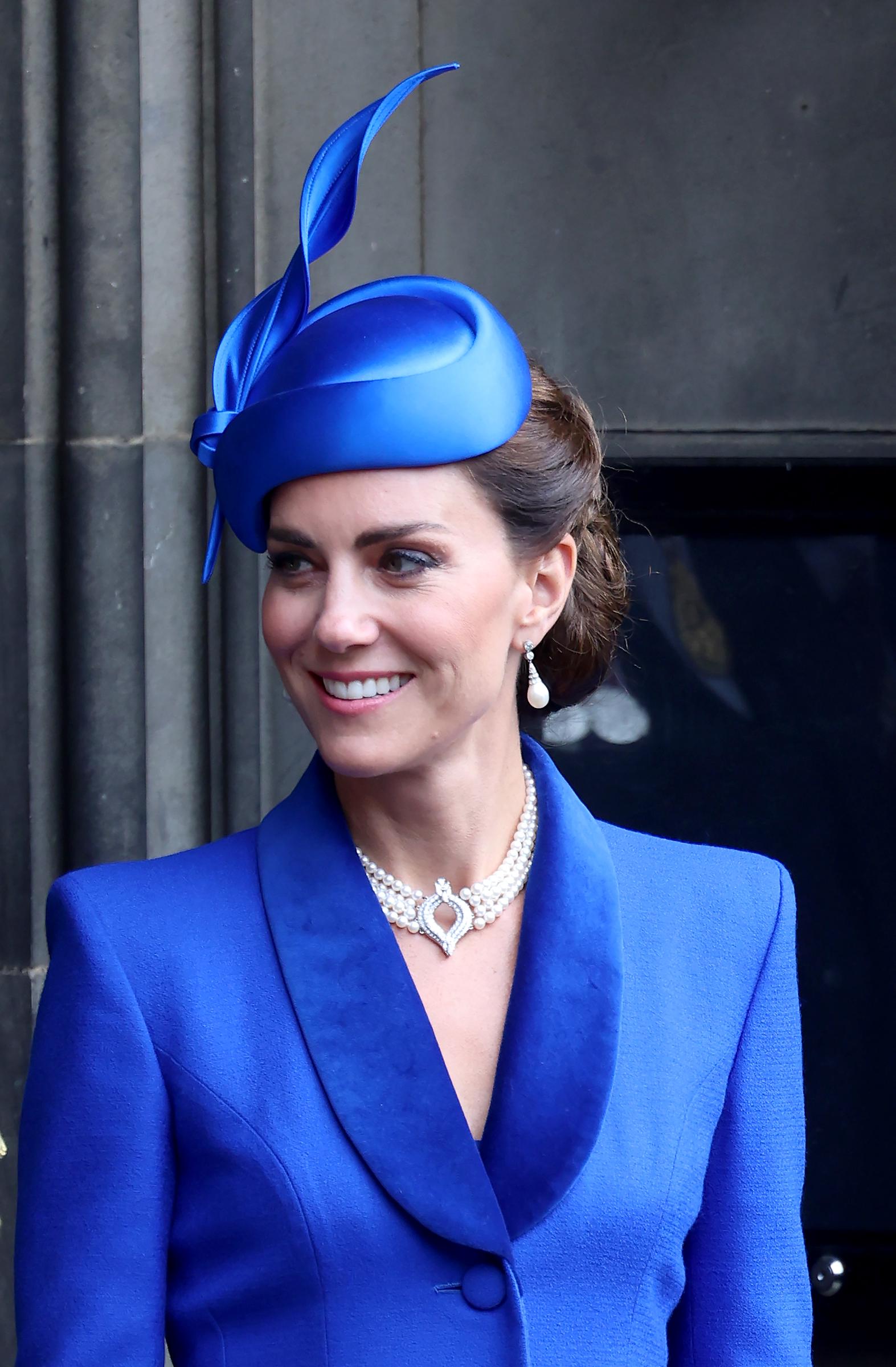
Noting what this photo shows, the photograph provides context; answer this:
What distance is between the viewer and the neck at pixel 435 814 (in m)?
1.66

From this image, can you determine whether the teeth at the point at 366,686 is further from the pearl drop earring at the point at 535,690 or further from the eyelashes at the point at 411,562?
the pearl drop earring at the point at 535,690

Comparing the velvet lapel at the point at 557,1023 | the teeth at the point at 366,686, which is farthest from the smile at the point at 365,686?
the velvet lapel at the point at 557,1023

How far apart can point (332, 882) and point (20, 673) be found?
4.77ft

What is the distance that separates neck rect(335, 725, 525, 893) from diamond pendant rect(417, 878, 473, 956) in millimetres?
12

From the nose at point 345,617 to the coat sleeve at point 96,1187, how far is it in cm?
38

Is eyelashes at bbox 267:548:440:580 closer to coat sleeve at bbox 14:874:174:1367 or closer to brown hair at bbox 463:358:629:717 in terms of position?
brown hair at bbox 463:358:629:717

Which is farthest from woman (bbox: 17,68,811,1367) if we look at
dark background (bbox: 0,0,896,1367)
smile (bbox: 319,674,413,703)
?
dark background (bbox: 0,0,896,1367)

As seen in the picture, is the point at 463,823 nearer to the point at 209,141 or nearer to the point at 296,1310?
the point at 296,1310

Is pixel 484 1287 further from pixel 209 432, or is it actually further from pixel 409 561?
pixel 209 432

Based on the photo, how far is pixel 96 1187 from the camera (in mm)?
1479

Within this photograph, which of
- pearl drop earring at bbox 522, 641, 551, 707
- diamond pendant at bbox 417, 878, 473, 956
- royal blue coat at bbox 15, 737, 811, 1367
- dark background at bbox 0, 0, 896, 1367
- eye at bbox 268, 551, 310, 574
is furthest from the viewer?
dark background at bbox 0, 0, 896, 1367

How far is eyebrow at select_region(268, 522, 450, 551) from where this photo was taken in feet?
4.92

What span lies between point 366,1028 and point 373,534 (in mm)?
488

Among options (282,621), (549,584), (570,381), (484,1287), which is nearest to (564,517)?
(549,584)
